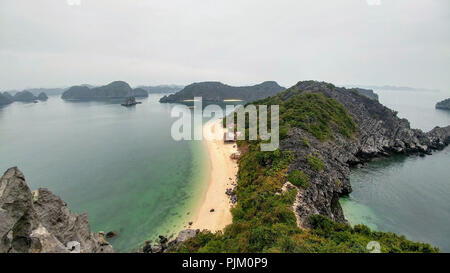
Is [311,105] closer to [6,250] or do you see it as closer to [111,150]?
[6,250]

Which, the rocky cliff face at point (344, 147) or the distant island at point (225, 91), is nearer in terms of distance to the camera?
the rocky cliff face at point (344, 147)

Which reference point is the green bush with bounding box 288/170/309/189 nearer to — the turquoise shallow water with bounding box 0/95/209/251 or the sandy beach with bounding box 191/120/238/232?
the sandy beach with bounding box 191/120/238/232

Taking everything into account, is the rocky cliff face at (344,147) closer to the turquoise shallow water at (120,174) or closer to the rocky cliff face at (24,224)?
the turquoise shallow water at (120,174)

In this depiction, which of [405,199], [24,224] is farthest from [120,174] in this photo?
[405,199]

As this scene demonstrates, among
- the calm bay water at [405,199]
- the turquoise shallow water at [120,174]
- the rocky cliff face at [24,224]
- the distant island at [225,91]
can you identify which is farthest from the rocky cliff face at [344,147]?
the distant island at [225,91]

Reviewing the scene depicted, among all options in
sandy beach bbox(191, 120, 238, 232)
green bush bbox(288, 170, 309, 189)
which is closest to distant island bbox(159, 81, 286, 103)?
sandy beach bbox(191, 120, 238, 232)

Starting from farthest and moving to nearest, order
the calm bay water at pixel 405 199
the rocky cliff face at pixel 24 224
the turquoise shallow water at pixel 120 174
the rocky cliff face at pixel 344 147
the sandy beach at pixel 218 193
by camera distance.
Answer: the turquoise shallow water at pixel 120 174, the calm bay water at pixel 405 199, the sandy beach at pixel 218 193, the rocky cliff face at pixel 344 147, the rocky cliff face at pixel 24 224
